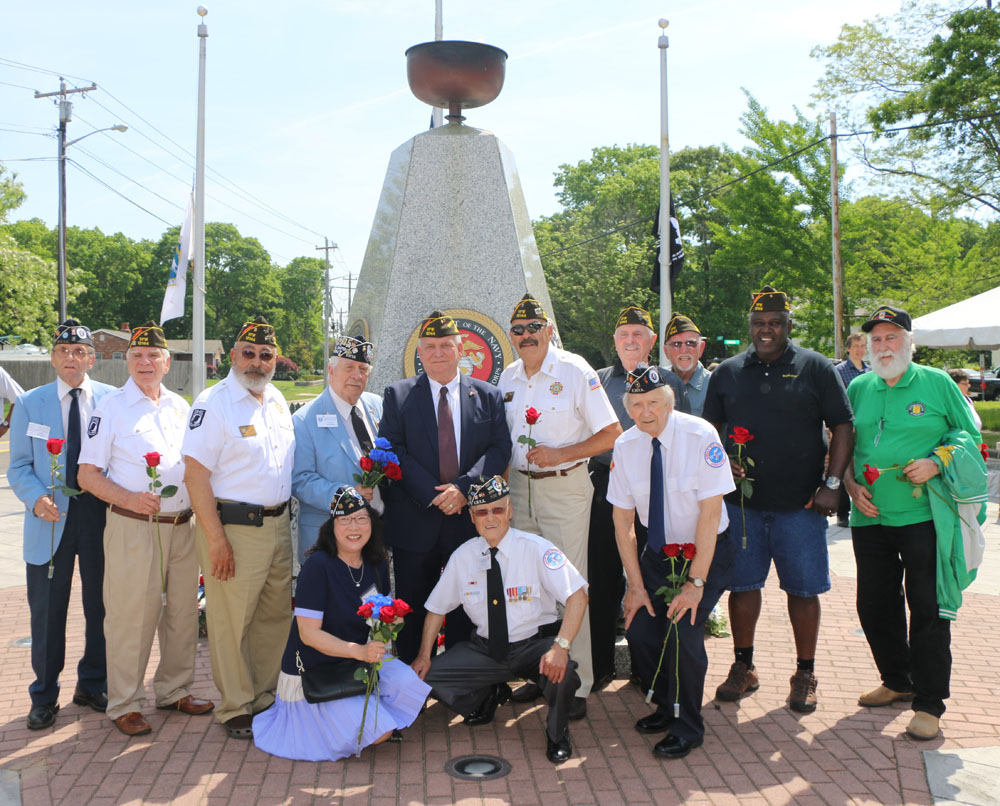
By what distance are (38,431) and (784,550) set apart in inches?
159

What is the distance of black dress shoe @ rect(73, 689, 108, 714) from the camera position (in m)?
4.41

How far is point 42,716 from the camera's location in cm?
417

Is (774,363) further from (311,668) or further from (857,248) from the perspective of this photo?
(857,248)

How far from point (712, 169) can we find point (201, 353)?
30206 millimetres

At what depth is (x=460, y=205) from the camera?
20.2ft

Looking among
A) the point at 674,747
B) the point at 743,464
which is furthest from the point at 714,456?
the point at 674,747

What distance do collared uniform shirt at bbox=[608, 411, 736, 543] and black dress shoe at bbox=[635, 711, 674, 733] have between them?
918 mm

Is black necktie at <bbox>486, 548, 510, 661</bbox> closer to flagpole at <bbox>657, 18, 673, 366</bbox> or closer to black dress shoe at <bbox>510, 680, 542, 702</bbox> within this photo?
black dress shoe at <bbox>510, 680, 542, 702</bbox>

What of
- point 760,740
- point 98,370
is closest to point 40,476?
point 760,740

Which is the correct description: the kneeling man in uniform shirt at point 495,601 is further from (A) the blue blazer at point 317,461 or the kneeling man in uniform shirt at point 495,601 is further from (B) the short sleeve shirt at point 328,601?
(A) the blue blazer at point 317,461

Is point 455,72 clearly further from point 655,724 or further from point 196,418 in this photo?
point 655,724

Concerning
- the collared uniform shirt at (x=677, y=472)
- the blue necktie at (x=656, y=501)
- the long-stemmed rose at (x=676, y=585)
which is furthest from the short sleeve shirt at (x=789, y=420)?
the long-stemmed rose at (x=676, y=585)

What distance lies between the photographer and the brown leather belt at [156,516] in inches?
163

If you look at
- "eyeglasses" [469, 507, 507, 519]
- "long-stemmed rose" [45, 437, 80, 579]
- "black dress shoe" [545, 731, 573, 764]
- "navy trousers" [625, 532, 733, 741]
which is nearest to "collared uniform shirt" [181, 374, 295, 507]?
"long-stemmed rose" [45, 437, 80, 579]
